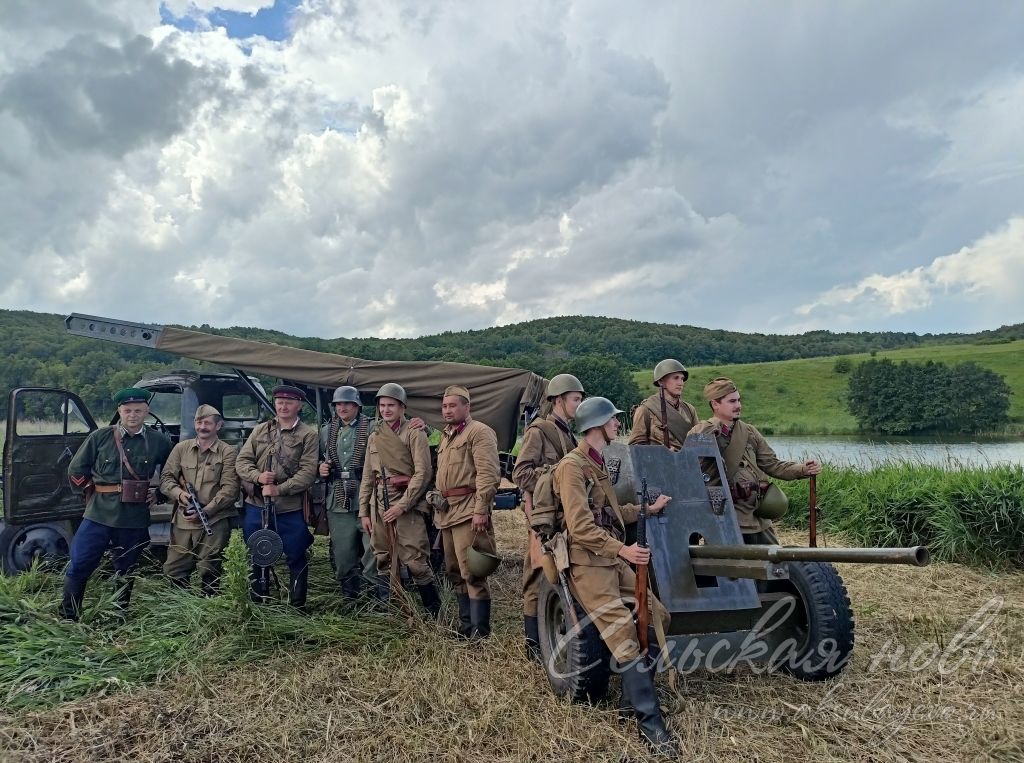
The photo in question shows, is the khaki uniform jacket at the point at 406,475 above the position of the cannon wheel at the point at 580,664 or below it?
above

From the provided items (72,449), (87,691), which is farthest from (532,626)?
(72,449)

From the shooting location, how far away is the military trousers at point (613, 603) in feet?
11.5

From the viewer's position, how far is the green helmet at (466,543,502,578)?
4898 mm

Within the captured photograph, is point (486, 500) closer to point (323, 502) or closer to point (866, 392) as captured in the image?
point (323, 502)

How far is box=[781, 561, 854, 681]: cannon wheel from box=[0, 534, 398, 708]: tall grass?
274 centimetres

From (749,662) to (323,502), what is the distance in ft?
11.9

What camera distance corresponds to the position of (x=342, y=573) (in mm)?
5715

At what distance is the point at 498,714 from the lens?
3.75m

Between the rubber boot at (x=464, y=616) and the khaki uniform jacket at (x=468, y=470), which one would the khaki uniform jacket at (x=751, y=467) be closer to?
the khaki uniform jacket at (x=468, y=470)

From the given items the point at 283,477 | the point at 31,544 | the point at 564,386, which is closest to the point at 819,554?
the point at 564,386

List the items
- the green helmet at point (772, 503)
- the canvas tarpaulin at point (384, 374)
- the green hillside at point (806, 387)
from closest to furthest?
the green helmet at point (772, 503) → the canvas tarpaulin at point (384, 374) → the green hillside at point (806, 387)

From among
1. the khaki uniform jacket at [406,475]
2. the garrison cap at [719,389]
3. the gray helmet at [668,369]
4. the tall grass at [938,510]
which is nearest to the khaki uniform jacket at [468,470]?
the khaki uniform jacket at [406,475]

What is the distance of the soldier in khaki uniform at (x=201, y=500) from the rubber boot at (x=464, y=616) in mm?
1967

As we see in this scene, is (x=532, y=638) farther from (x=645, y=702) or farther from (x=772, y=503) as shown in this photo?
(x=772, y=503)
